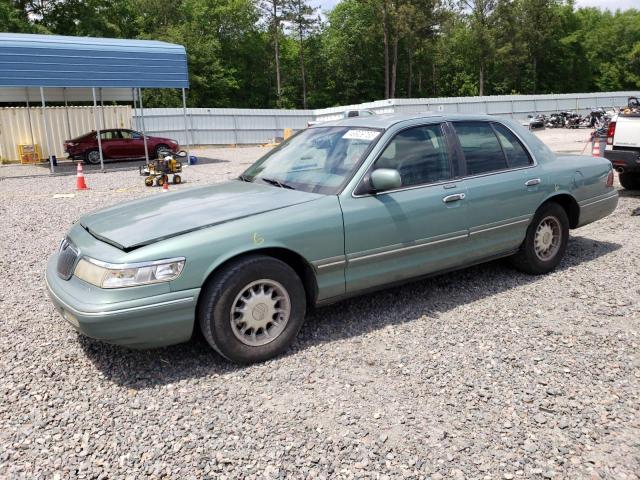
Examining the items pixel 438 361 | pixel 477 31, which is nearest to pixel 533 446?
pixel 438 361

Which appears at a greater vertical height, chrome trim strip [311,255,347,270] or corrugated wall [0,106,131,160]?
corrugated wall [0,106,131,160]

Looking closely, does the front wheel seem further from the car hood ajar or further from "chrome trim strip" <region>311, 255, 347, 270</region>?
"chrome trim strip" <region>311, 255, 347, 270</region>

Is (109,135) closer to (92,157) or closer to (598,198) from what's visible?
(92,157)

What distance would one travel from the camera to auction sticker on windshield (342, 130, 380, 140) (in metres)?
4.53

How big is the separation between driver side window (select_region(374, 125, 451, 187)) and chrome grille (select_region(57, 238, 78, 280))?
2.24m

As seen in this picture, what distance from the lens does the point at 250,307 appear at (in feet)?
12.3

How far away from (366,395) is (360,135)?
2.12 m

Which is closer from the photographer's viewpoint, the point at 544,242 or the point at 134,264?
the point at 134,264

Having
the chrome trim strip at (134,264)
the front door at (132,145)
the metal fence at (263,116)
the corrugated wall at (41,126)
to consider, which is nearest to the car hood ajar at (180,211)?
the chrome trim strip at (134,264)

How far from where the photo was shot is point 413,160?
4.62 metres

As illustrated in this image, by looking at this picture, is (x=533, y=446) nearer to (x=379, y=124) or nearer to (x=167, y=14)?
(x=379, y=124)

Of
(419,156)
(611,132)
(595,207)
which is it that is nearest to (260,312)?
(419,156)

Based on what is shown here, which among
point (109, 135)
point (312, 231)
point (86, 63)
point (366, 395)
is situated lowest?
point (366, 395)


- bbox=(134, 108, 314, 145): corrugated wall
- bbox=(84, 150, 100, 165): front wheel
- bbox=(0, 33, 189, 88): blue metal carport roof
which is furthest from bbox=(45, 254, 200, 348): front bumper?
bbox=(134, 108, 314, 145): corrugated wall
